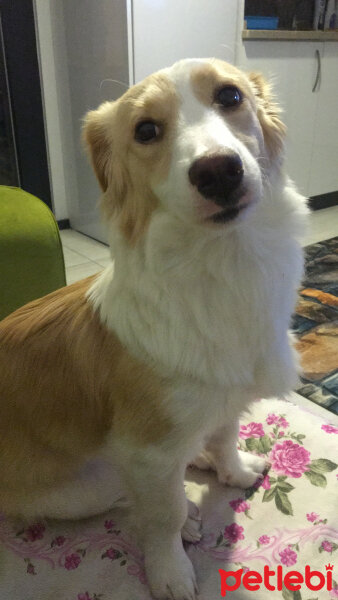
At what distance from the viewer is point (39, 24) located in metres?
2.74

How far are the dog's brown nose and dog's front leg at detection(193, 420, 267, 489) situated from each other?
60 cm

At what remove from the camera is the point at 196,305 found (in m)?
0.86

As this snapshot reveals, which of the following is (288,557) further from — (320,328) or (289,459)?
(320,328)

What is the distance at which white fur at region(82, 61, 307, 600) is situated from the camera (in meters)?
0.83

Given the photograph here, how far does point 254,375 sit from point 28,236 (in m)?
0.71

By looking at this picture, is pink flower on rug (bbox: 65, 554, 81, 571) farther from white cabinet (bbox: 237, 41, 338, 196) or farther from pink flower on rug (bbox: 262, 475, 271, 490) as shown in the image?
white cabinet (bbox: 237, 41, 338, 196)

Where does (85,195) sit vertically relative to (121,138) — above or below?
below

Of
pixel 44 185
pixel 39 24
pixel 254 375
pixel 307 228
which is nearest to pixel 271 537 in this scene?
pixel 254 375

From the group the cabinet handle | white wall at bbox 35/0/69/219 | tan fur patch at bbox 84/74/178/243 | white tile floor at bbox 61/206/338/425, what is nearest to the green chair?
tan fur patch at bbox 84/74/178/243

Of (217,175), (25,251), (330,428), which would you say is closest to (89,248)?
(25,251)

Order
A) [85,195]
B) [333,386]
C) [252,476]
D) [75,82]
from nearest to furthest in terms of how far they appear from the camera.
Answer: [252,476] < [333,386] < [75,82] < [85,195]

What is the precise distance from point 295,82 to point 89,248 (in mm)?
1711

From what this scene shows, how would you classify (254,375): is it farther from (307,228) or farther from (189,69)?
(189,69)

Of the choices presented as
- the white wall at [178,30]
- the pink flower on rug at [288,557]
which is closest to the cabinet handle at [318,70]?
the white wall at [178,30]
